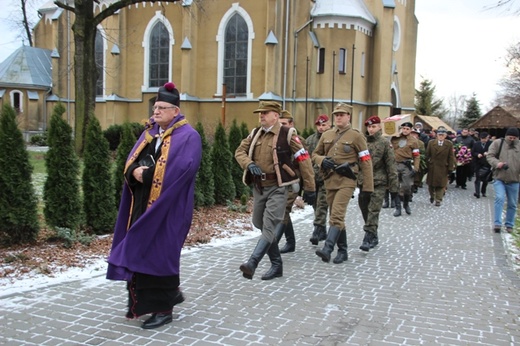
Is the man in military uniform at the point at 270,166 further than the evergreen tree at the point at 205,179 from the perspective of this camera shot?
No

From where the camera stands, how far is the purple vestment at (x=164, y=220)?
4.38 meters

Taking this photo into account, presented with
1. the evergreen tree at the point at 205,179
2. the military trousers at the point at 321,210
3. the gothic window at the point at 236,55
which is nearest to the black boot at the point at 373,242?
the military trousers at the point at 321,210

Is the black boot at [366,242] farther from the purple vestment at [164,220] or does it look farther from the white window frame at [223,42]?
the white window frame at [223,42]

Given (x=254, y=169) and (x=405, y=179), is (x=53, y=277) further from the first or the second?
(x=405, y=179)

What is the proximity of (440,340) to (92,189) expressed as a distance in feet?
19.1

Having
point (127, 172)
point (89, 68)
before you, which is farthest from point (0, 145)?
point (89, 68)

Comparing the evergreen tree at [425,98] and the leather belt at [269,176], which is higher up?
the evergreen tree at [425,98]

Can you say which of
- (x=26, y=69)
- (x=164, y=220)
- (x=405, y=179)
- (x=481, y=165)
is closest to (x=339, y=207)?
(x=164, y=220)

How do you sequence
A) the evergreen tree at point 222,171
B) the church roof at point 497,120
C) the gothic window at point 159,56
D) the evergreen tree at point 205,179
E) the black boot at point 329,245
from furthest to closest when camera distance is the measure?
the church roof at point 497,120 < the gothic window at point 159,56 < the evergreen tree at point 222,171 < the evergreen tree at point 205,179 < the black boot at point 329,245

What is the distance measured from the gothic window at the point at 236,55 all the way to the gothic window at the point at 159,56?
4390 mm

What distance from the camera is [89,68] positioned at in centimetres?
1717

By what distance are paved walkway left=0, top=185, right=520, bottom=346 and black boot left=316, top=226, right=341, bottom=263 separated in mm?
188

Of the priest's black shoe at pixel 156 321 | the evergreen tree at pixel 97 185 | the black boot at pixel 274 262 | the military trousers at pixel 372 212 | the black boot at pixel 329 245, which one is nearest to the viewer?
the priest's black shoe at pixel 156 321

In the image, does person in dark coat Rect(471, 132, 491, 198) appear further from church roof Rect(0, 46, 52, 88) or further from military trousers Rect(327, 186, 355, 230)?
church roof Rect(0, 46, 52, 88)
